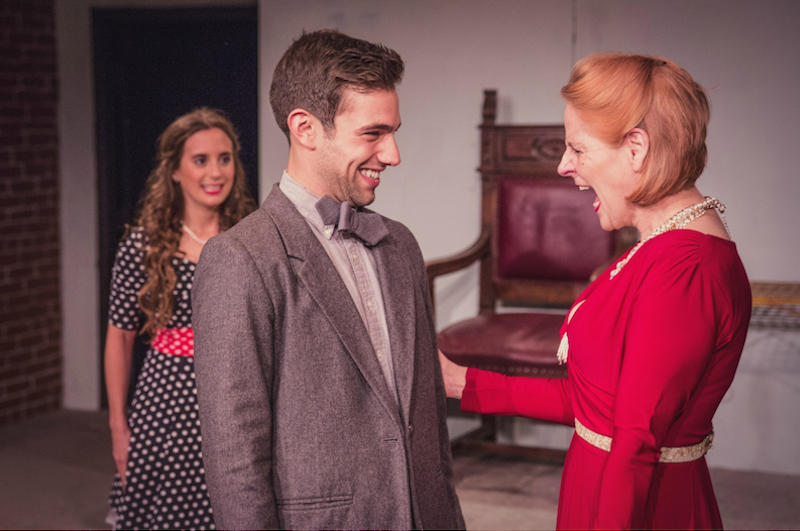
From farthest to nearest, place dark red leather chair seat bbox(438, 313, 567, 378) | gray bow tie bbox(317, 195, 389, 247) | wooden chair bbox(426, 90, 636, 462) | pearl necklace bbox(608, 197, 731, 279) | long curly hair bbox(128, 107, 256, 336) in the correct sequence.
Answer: wooden chair bbox(426, 90, 636, 462) → dark red leather chair seat bbox(438, 313, 567, 378) → long curly hair bbox(128, 107, 256, 336) → gray bow tie bbox(317, 195, 389, 247) → pearl necklace bbox(608, 197, 731, 279)

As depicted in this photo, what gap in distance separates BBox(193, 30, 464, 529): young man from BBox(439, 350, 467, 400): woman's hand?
0.91 feet

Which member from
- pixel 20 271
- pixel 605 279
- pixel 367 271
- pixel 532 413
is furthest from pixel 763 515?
pixel 20 271

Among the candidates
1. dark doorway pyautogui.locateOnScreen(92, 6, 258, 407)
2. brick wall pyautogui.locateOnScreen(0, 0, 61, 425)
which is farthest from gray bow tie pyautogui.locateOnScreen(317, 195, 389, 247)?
brick wall pyautogui.locateOnScreen(0, 0, 61, 425)

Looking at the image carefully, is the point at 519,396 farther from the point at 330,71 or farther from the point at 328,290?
the point at 330,71

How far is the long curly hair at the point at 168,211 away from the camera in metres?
2.38

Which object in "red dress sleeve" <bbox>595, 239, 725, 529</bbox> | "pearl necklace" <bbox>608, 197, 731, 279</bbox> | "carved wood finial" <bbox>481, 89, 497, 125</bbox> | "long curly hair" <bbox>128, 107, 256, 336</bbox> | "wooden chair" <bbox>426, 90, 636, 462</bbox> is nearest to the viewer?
"red dress sleeve" <bbox>595, 239, 725, 529</bbox>

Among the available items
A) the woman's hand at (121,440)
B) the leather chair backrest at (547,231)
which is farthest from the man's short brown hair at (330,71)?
the leather chair backrest at (547,231)

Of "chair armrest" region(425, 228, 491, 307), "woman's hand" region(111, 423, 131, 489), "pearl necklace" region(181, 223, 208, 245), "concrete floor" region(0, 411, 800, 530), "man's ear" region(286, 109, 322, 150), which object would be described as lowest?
"concrete floor" region(0, 411, 800, 530)

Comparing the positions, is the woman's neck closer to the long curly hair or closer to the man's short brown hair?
the man's short brown hair

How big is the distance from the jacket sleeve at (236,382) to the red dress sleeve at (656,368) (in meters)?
0.59

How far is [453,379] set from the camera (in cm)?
192

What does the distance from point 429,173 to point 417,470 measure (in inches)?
73.1

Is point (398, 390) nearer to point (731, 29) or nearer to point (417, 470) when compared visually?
point (417, 470)

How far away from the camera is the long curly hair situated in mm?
2379
